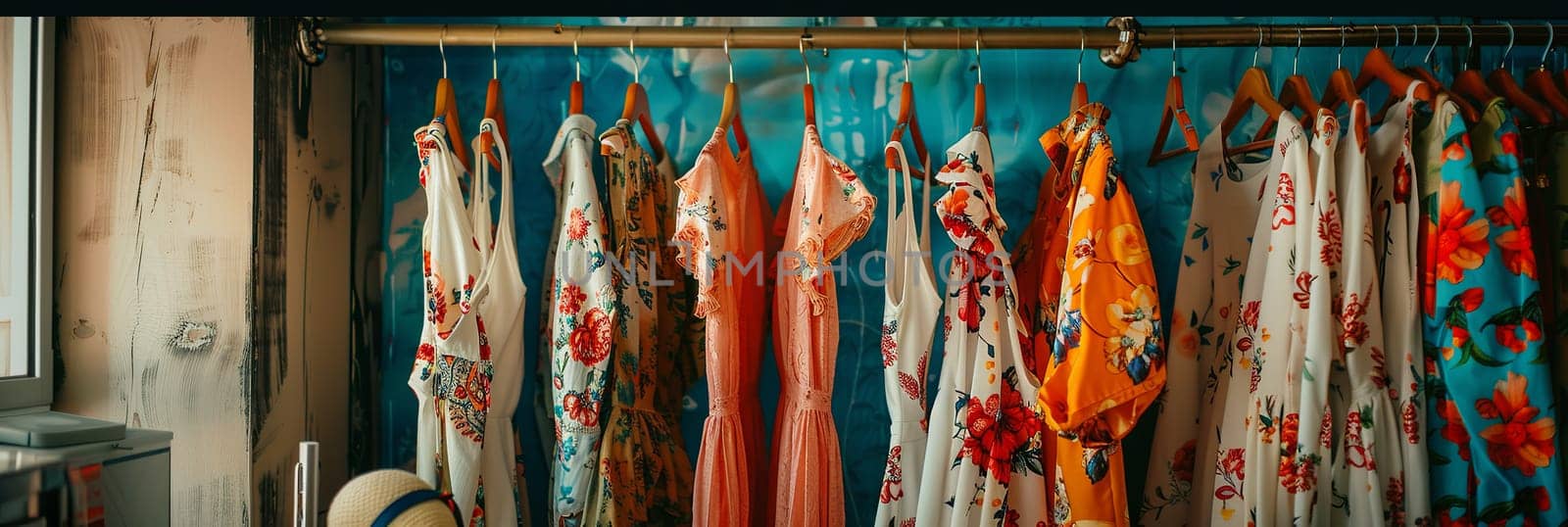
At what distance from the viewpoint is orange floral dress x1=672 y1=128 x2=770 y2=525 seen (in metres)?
1.25

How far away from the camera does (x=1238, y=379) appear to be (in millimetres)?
1265

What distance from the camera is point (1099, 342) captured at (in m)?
1.13

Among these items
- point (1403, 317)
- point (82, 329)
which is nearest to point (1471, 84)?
point (1403, 317)

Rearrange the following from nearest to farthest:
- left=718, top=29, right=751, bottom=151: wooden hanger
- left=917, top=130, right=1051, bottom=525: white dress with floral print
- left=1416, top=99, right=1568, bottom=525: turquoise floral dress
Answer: left=1416, top=99, right=1568, bottom=525: turquoise floral dress
left=917, top=130, right=1051, bottom=525: white dress with floral print
left=718, top=29, right=751, bottom=151: wooden hanger

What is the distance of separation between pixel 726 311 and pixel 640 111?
1.24ft

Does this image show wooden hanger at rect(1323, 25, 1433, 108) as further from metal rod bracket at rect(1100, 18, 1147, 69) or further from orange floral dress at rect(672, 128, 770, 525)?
orange floral dress at rect(672, 128, 770, 525)

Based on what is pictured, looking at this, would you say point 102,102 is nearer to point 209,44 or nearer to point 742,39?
point 209,44

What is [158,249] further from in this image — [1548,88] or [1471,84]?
[1548,88]

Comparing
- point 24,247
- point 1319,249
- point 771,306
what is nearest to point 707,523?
point 771,306

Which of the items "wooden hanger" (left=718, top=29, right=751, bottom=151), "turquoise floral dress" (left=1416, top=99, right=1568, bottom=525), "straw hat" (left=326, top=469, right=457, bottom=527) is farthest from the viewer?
"wooden hanger" (left=718, top=29, right=751, bottom=151)

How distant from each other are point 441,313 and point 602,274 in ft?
0.81

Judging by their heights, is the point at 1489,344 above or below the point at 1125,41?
below

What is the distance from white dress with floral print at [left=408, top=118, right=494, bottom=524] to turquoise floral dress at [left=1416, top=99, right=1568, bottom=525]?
1.33m

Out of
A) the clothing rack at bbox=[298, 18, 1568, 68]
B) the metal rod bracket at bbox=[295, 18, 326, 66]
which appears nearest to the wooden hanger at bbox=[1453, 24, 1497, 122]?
the clothing rack at bbox=[298, 18, 1568, 68]
